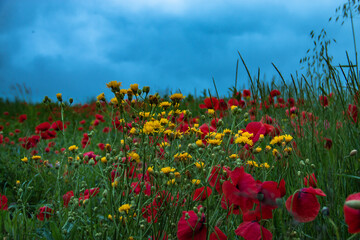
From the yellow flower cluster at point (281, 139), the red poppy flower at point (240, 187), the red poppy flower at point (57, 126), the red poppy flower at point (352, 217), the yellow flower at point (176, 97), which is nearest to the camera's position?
the red poppy flower at point (352, 217)

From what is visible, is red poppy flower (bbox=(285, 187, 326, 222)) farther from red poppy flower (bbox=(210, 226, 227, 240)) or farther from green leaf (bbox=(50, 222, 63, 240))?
green leaf (bbox=(50, 222, 63, 240))

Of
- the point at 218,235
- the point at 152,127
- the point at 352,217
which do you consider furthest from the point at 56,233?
the point at 352,217

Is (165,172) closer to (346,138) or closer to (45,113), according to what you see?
(346,138)

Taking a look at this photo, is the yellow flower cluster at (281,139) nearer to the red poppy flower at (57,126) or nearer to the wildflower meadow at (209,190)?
the wildflower meadow at (209,190)

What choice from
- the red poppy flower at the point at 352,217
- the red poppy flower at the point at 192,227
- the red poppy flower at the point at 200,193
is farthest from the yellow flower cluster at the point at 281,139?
the red poppy flower at the point at 352,217

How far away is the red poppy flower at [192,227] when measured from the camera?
0.80 metres

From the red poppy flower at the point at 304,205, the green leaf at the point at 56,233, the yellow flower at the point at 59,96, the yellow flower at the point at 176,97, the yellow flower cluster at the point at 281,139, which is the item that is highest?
the yellow flower at the point at 59,96

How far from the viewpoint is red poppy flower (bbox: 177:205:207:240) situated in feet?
2.64

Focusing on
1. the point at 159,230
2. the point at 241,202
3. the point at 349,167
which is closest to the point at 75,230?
the point at 159,230

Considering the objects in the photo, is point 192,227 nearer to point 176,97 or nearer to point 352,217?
point 352,217

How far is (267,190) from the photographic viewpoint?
70 centimetres

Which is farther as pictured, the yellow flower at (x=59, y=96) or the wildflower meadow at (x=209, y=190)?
the yellow flower at (x=59, y=96)

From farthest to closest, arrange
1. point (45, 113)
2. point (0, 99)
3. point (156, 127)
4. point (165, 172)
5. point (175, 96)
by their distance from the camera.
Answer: point (0, 99) → point (45, 113) → point (175, 96) → point (156, 127) → point (165, 172)

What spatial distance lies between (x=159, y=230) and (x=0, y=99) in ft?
35.0
